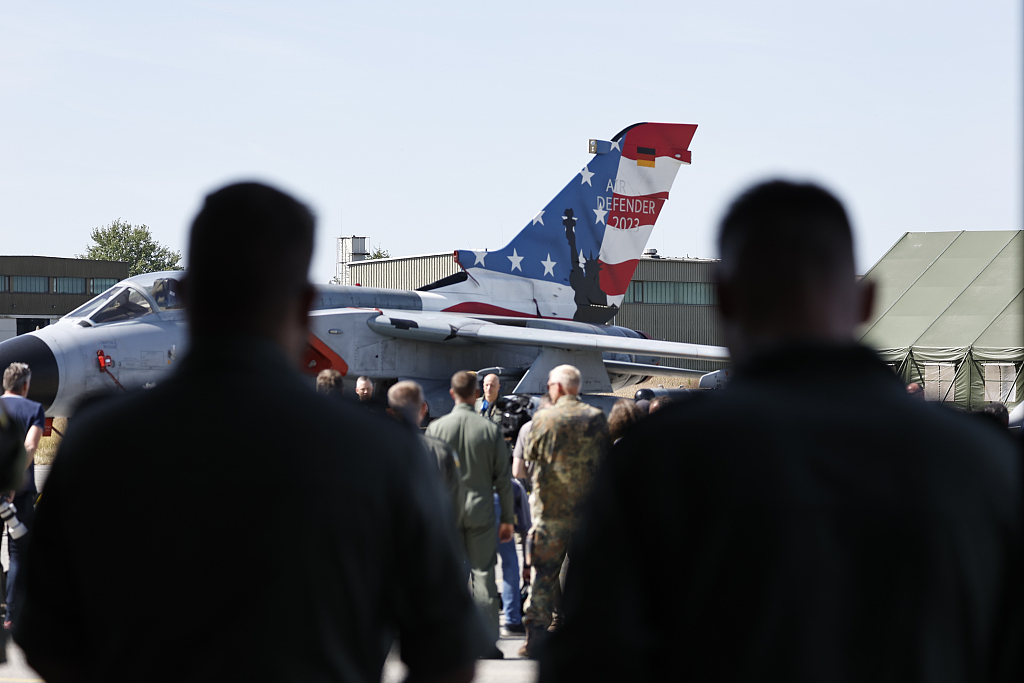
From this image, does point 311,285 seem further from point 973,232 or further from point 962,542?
point 973,232

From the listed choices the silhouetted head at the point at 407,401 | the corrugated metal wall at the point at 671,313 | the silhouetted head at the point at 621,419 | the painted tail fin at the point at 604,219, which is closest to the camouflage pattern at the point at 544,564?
the silhouetted head at the point at 621,419

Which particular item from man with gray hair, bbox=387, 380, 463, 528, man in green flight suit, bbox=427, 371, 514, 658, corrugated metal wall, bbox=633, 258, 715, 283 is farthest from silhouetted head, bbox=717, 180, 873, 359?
corrugated metal wall, bbox=633, 258, 715, 283

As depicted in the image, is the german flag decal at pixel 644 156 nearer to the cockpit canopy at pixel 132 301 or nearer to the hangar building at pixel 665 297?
the cockpit canopy at pixel 132 301

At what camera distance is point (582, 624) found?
1.40 metres

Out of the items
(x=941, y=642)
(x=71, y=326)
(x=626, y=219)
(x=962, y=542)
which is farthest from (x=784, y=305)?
(x=626, y=219)

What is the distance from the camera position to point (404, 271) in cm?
4534

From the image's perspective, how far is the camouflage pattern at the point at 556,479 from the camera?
600 centimetres

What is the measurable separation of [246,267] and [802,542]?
109 centimetres

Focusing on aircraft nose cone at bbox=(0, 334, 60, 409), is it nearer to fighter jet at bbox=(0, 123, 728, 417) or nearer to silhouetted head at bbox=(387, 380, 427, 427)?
fighter jet at bbox=(0, 123, 728, 417)

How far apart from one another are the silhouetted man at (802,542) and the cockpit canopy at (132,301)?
1362cm

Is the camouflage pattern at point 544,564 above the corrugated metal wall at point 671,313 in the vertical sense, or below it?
below

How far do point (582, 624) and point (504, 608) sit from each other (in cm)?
585

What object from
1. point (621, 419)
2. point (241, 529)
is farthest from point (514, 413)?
point (241, 529)

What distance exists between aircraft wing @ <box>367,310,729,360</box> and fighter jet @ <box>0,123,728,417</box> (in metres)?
0.03
